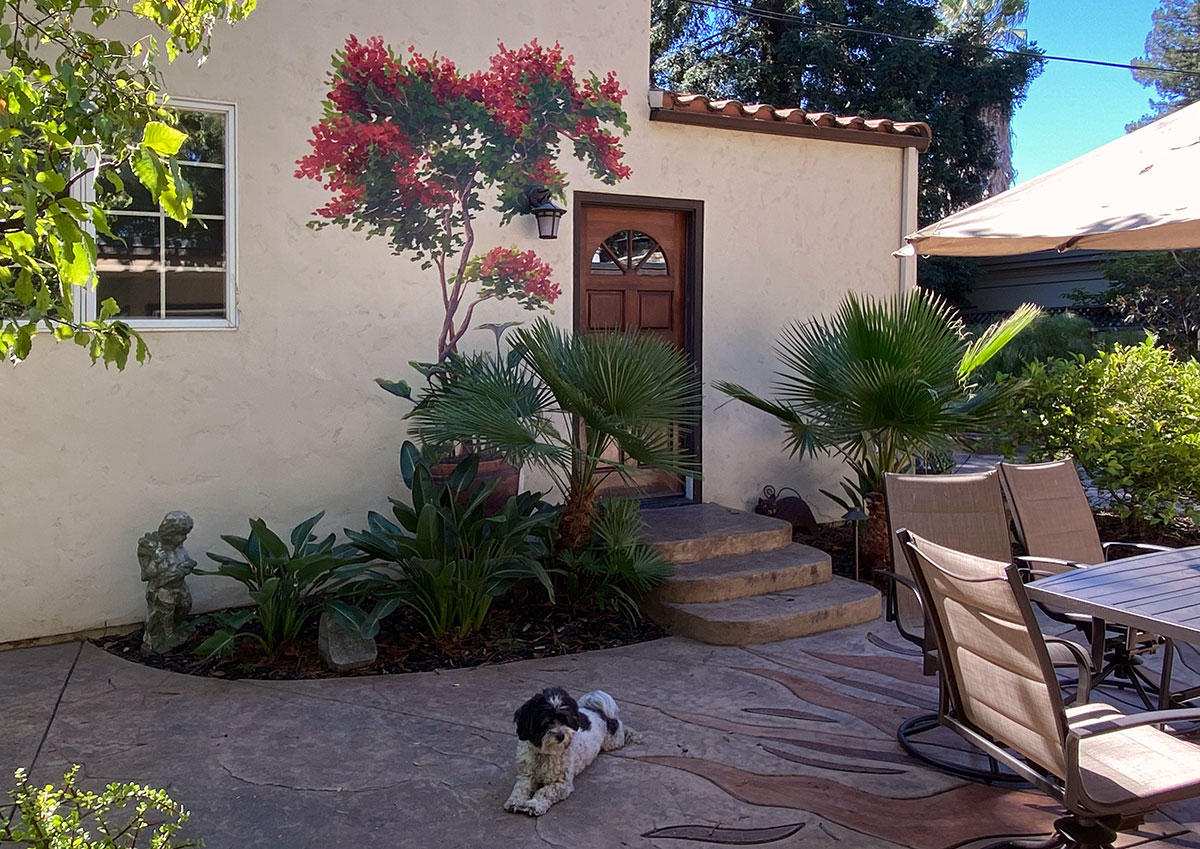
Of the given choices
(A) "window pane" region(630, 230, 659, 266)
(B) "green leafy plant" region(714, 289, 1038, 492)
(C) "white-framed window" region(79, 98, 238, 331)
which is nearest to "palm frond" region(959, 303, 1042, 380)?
(B) "green leafy plant" region(714, 289, 1038, 492)

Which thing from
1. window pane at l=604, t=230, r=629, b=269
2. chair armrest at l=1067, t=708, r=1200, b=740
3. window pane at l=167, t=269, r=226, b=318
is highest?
window pane at l=604, t=230, r=629, b=269

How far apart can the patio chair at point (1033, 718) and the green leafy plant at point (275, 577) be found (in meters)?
3.18

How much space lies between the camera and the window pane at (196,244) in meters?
5.89

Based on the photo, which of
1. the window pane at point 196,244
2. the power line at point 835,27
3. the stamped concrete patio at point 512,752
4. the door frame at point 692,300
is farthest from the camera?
the power line at point 835,27

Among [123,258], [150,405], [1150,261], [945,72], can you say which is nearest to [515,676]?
[150,405]

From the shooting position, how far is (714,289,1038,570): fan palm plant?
6.31m

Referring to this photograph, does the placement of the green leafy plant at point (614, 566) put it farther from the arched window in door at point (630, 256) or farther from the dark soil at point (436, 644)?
the arched window in door at point (630, 256)

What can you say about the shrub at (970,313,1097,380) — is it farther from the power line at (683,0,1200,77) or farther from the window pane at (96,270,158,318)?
the window pane at (96,270,158,318)

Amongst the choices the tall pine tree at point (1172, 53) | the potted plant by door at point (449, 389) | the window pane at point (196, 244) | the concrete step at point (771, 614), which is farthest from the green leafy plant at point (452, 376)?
the tall pine tree at point (1172, 53)

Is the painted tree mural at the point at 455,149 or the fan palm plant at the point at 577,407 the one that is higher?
the painted tree mural at the point at 455,149

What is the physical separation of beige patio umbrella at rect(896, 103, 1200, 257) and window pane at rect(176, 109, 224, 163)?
158 inches

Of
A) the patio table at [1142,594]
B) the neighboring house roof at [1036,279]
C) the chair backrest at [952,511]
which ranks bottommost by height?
the patio table at [1142,594]

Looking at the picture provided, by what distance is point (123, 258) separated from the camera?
5.80 meters

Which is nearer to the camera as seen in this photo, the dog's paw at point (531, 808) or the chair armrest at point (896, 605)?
the dog's paw at point (531, 808)
